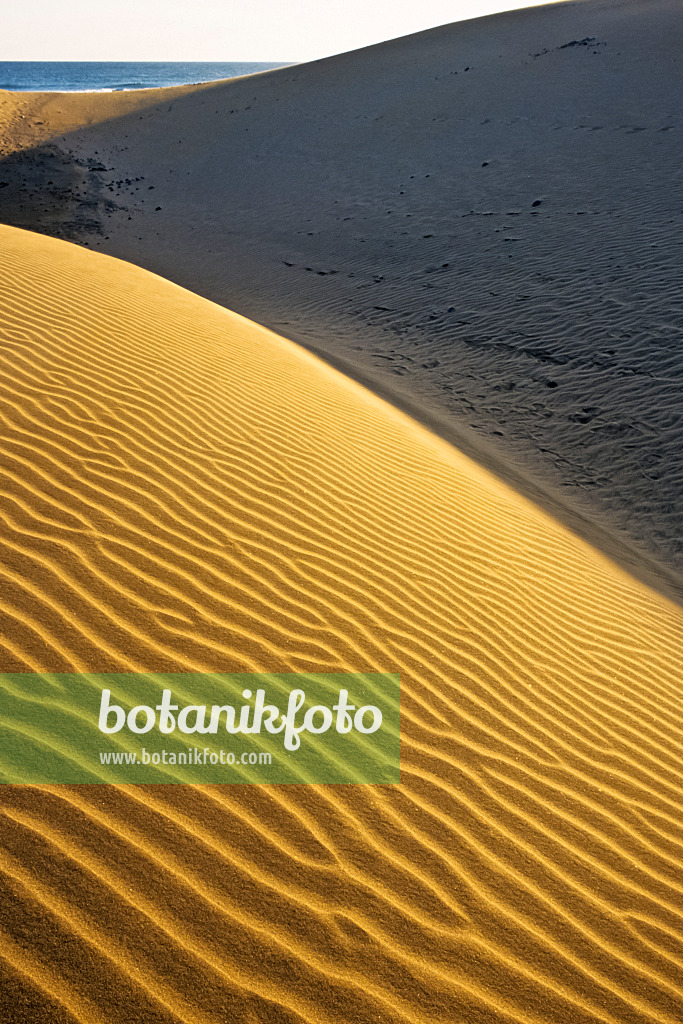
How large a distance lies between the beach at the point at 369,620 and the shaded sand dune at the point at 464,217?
105 mm

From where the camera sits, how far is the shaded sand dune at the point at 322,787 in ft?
7.36

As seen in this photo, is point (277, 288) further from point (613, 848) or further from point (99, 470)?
point (613, 848)

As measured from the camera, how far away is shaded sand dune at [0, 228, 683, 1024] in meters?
2.24

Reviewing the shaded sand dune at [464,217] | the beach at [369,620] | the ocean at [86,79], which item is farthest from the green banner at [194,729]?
the ocean at [86,79]

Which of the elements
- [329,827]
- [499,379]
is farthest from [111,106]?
[329,827]

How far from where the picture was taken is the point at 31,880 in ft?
7.29

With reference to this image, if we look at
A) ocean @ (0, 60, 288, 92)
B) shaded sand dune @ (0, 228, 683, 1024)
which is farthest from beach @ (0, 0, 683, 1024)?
ocean @ (0, 60, 288, 92)

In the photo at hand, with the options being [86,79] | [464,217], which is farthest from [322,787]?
[86,79]

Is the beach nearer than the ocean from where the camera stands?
Yes

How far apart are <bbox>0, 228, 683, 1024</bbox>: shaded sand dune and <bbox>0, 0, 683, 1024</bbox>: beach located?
0.05ft

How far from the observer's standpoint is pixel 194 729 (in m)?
2.99

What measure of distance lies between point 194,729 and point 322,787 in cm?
59

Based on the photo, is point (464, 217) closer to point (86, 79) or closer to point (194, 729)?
point (194, 729)

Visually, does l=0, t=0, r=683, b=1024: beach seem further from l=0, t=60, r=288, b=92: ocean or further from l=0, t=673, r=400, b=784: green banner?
l=0, t=60, r=288, b=92: ocean
